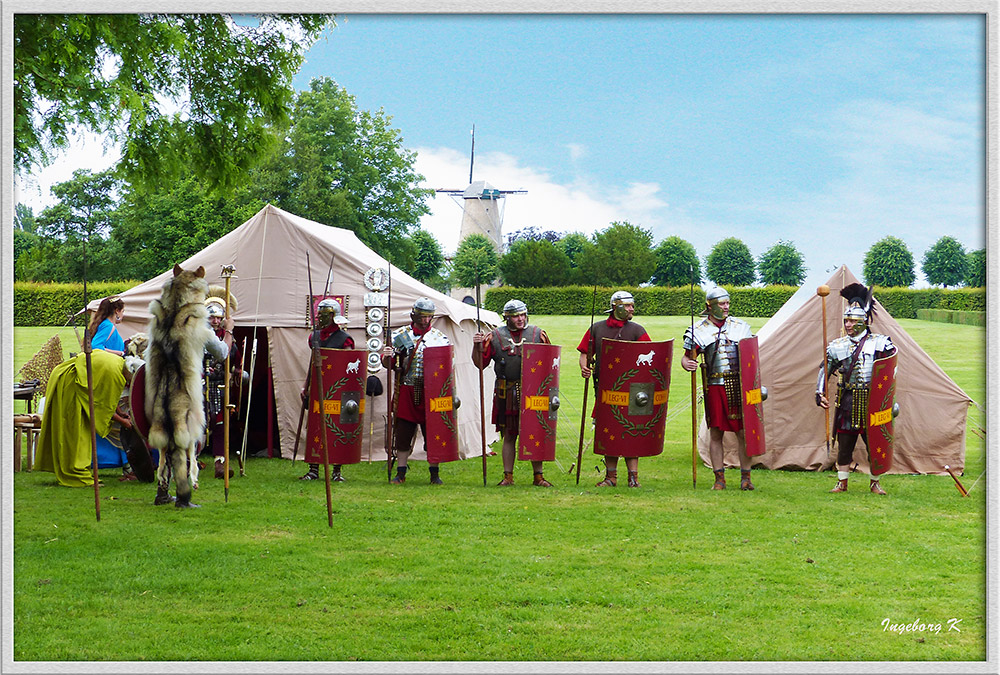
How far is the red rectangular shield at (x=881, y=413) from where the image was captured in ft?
23.2

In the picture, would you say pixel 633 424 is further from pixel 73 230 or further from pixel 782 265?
pixel 782 265

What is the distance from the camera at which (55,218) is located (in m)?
7.30

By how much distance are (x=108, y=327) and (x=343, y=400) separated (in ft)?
6.47

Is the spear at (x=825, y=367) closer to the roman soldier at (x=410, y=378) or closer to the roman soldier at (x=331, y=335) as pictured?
the roman soldier at (x=410, y=378)

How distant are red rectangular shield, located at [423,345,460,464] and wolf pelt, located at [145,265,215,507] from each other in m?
1.94

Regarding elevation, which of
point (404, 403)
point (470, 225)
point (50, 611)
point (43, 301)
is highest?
point (470, 225)

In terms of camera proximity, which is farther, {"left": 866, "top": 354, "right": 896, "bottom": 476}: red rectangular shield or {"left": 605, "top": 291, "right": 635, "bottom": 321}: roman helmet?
{"left": 605, "top": 291, "right": 635, "bottom": 321}: roman helmet

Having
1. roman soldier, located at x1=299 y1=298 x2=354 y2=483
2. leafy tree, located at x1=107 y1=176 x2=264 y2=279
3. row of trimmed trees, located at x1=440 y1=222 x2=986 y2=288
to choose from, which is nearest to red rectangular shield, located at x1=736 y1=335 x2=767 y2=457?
roman soldier, located at x1=299 y1=298 x2=354 y2=483

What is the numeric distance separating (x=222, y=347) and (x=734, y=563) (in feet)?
11.5

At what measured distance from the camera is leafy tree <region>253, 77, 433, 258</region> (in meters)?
18.5

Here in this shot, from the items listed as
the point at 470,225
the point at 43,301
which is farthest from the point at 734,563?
the point at 470,225

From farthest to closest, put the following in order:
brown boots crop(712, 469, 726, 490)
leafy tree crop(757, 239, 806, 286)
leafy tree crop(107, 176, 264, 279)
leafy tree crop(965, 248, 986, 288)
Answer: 1. leafy tree crop(757, 239, 806, 286)
2. leafy tree crop(107, 176, 264, 279)
3. brown boots crop(712, 469, 726, 490)
4. leafy tree crop(965, 248, 986, 288)

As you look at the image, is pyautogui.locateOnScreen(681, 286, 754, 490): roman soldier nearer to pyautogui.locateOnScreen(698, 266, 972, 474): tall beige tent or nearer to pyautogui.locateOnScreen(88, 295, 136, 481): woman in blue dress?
pyautogui.locateOnScreen(698, 266, 972, 474): tall beige tent

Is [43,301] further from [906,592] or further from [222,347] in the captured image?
[906,592]
